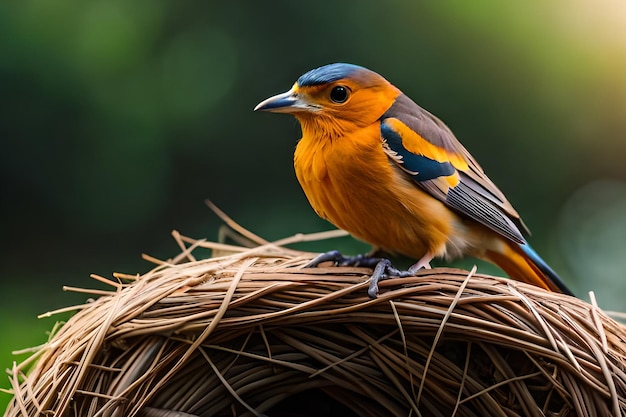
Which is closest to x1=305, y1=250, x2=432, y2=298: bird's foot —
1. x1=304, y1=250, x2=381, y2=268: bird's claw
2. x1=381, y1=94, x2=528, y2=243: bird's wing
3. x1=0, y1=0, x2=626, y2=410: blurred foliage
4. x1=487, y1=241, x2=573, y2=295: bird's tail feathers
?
x1=304, y1=250, x2=381, y2=268: bird's claw

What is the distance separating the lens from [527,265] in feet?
5.59

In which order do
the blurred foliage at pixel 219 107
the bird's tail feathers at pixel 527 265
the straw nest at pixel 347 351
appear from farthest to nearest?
the blurred foliage at pixel 219 107, the bird's tail feathers at pixel 527 265, the straw nest at pixel 347 351

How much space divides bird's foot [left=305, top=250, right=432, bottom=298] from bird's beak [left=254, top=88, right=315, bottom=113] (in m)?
0.31

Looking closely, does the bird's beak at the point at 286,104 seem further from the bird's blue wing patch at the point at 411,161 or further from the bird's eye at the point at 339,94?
the bird's blue wing patch at the point at 411,161

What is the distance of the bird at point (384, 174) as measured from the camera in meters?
1.46

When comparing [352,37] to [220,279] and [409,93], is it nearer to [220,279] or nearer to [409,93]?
[409,93]

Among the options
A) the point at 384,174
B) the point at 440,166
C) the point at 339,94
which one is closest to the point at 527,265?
the point at 440,166

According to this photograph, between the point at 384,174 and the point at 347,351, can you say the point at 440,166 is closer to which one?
the point at 384,174

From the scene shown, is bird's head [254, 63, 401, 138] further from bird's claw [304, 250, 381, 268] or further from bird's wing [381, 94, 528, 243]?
bird's claw [304, 250, 381, 268]

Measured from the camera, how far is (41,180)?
8.59ft

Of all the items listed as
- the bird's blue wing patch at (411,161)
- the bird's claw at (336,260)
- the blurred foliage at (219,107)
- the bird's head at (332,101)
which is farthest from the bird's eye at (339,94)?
the blurred foliage at (219,107)

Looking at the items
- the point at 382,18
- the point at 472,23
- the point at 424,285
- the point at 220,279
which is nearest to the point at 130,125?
the point at 382,18

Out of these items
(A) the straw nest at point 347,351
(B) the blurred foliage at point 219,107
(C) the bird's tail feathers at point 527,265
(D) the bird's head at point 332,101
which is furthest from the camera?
(B) the blurred foliage at point 219,107

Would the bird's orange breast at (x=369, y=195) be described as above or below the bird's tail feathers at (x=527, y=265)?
above
